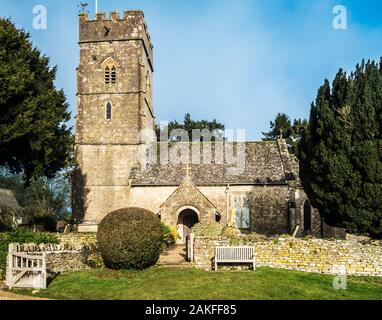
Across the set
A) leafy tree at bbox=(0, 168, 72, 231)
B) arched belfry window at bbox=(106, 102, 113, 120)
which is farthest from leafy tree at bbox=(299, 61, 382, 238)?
leafy tree at bbox=(0, 168, 72, 231)

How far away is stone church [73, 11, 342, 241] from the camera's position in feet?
113

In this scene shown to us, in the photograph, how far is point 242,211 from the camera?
34938 millimetres

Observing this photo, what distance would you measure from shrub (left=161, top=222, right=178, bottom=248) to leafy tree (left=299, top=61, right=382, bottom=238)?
8.99 metres

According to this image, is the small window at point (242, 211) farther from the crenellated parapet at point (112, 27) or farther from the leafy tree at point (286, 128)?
the leafy tree at point (286, 128)

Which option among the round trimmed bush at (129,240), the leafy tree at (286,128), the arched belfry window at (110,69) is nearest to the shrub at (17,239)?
the round trimmed bush at (129,240)

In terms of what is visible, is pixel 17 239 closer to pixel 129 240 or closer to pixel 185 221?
pixel 129 240

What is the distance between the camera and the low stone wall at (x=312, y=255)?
805 inches

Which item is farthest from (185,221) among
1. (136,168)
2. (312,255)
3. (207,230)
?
(312,255)

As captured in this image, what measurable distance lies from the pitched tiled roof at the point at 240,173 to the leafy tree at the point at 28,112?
8.04 m

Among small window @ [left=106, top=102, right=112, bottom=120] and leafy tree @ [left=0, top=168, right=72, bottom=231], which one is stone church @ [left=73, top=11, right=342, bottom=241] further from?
leafy tree @ [left=0, top=168, right=72, bottom=231]

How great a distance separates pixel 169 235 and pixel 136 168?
30.8 ft

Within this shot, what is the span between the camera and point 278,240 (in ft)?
69.5
